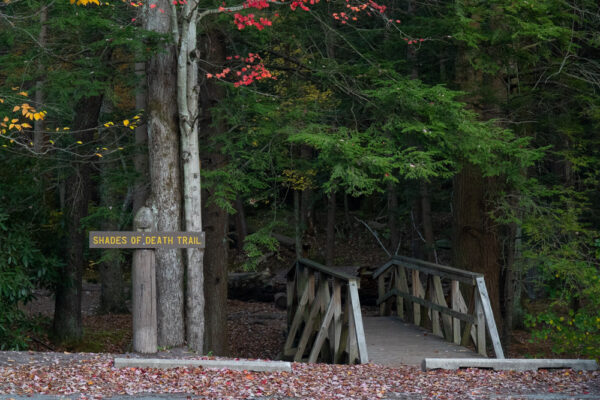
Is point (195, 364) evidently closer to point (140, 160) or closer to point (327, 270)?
point (327, 270)

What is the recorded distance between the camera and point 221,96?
11.2m

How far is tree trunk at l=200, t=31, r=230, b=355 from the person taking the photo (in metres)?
11.0

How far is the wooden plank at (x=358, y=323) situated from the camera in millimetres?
8320

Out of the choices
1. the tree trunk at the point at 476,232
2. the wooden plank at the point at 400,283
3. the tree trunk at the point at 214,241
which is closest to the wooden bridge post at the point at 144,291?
the tree trunk at the point at 214,241

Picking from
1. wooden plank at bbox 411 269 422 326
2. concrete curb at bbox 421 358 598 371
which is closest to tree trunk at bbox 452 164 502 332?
wooden plank at bbox 411 269 422 326

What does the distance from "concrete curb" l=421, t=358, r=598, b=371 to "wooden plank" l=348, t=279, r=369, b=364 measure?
0.87 m

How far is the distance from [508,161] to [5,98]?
23.2ft

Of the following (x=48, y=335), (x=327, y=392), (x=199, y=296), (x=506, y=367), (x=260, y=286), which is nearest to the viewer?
(x=327, y=392)

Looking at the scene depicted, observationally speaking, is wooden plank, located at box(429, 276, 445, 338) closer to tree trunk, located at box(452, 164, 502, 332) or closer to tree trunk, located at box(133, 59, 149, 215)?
tree trunk, located at box(452, 164, 502, 332)

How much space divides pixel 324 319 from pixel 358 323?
97 centimetres

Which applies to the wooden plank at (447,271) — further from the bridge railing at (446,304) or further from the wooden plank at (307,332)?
the wooden plank at (307,332)

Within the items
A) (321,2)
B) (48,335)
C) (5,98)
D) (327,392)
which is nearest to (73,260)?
(48,335)

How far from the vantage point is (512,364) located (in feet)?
25.0

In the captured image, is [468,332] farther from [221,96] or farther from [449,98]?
[221,96]
